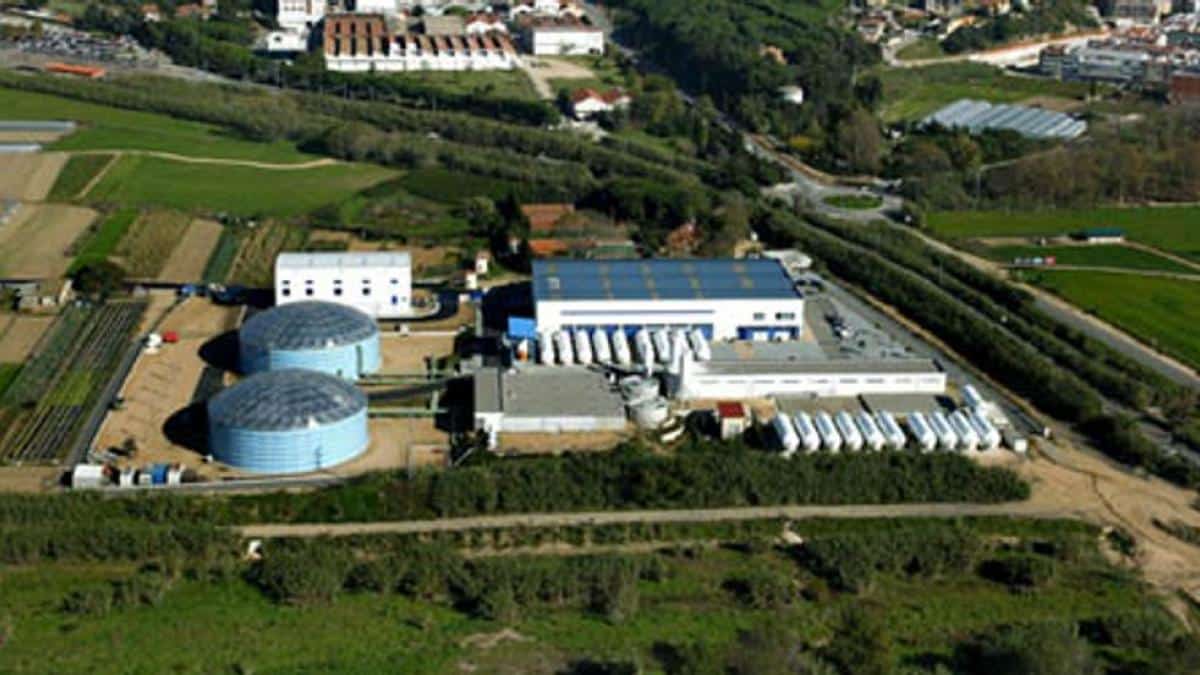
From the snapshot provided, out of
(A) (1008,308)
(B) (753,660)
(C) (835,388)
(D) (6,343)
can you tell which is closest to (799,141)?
(A) (1008,308)

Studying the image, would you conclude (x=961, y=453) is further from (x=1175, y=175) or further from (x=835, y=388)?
(x=1175, y=175)

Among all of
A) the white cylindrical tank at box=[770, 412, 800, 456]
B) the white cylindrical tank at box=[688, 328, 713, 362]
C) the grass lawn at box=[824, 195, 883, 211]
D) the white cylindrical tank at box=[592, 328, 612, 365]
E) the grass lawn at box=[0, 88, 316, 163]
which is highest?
the grass lawn at box=[824, 195, 883, 211]

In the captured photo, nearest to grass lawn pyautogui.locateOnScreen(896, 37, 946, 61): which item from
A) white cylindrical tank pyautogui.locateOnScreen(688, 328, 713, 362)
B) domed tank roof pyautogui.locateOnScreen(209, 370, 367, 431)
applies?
white cylindrical tank pyautogui.locateOnScreen(688, 328, 713, 362)

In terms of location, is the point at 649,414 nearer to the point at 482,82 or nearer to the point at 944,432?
the point at 944,432

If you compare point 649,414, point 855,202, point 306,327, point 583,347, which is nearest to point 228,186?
point 306,327

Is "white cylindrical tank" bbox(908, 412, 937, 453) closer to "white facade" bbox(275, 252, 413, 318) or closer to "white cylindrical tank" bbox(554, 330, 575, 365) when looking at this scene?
"white cylindrical tank" bbox(554, 330, 575, 365)

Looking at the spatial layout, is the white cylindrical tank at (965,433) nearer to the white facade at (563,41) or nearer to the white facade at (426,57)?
the white facade at (426,57)

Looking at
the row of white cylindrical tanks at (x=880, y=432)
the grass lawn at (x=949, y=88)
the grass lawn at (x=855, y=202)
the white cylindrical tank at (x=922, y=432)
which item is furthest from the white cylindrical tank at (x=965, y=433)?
the grass lawn at (x=949, y=88)
